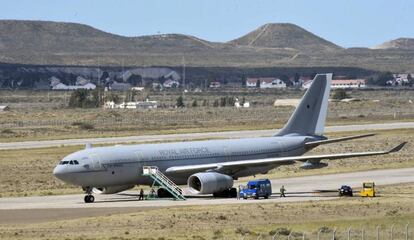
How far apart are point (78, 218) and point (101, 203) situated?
8.79 meters

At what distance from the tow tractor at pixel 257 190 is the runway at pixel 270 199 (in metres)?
0.59

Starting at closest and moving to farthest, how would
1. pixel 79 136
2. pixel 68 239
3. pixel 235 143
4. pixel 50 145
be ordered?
pixel 68 239
pixel 235 143
pixel 50 145
pixel 79 136

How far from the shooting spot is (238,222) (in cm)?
5422

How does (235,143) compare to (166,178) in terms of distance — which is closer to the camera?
(166,178)

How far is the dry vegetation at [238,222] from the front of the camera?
162 ft

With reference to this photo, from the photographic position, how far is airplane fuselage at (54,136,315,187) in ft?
213

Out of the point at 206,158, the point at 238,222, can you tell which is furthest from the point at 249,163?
the point at 238,222

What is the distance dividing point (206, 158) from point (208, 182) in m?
4.45

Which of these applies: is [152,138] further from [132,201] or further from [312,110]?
[132,201]

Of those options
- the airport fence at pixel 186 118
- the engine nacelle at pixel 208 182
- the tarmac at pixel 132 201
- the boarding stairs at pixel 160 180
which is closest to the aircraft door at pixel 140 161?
the boarding stairs at pixel 160 180

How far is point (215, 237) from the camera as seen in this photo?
48.2m

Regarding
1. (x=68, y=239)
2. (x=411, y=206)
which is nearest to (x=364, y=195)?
(x=411, y=206)

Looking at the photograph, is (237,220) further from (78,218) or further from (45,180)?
(45,180)

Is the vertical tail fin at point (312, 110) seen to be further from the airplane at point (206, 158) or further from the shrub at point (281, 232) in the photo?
the shrub at point (281, 232)
